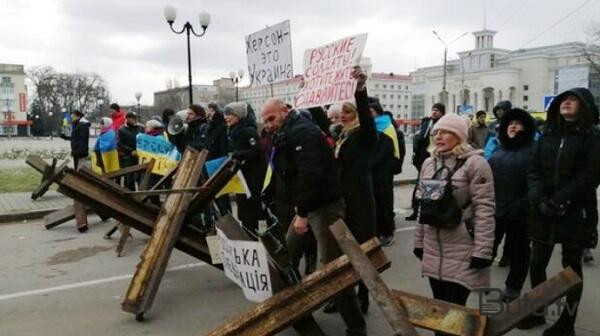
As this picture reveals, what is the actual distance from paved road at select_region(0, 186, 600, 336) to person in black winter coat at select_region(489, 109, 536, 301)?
50 centimetres

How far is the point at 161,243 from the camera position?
470 centimetres

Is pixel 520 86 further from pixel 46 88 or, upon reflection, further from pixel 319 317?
pixel 319 317

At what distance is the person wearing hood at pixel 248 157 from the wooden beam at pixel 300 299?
3.22 m

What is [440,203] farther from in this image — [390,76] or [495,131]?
[390,76]

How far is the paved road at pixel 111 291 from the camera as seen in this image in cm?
432

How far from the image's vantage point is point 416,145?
9188 mm

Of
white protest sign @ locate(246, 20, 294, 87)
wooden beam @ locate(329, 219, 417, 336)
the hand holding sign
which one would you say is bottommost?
wooden beam @ locate(329, 219, 417, 336)

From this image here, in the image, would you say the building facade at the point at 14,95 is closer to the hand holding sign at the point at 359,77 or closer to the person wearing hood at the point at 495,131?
the person wearing hood at the point at 495,131

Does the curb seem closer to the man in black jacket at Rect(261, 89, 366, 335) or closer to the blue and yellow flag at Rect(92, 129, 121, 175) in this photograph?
the blue and yellow flag at Rect(92, 129, 121, 175)

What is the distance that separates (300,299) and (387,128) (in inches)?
173

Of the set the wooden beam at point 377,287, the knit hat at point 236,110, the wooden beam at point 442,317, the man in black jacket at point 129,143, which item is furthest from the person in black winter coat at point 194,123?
the wooden beam at point 442,317

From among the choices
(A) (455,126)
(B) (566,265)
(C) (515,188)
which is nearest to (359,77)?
(A) (455,126)

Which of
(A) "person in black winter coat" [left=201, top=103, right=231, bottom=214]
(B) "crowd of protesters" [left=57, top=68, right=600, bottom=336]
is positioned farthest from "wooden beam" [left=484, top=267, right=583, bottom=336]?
(A) "person in black winter coat" [left=201, top=103, right=231, bottom=214]

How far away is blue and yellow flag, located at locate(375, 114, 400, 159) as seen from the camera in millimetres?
6672
